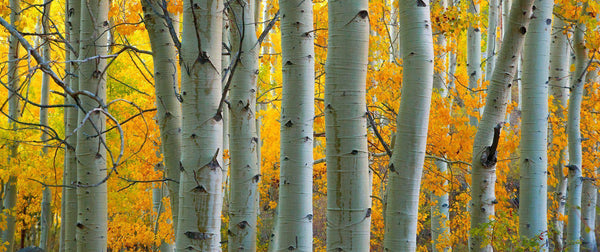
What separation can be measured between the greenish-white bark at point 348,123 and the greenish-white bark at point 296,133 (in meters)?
0.37

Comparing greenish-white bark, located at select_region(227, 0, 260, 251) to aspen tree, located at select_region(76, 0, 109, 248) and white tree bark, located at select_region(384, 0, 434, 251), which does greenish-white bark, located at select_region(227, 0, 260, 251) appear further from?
white tree bark, located at select_region(384, 0, 434, 251)

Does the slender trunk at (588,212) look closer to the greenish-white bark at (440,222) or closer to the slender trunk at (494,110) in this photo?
the greenish-white bark at (440,222)

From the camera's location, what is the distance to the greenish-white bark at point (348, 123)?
2.87m

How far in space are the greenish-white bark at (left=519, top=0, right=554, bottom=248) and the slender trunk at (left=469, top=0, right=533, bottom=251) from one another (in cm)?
31

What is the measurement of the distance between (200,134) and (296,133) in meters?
1.09

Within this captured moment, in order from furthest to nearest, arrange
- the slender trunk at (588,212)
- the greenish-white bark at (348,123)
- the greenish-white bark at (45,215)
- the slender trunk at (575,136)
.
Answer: the greenish-white bark at (45,215)
the slender trunk at (588,212)
the slender trunk at (575,136)
the greenish-white bark at (348,123)

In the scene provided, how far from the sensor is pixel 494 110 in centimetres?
441

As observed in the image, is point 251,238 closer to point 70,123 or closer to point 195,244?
point 70,123

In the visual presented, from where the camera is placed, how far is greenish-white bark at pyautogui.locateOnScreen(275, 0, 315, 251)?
3.25m

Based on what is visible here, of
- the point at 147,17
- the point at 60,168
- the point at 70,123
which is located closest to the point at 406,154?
the point at 147,17

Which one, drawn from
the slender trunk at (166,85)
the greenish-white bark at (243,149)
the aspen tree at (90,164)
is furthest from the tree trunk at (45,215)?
the slender trunk at (166,85)

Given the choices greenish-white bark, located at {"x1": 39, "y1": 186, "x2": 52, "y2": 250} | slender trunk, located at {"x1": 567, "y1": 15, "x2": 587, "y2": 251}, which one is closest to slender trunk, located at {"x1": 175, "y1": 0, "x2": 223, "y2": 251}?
slender trunk, located at {"x1": 567, "y1": 15, "x2": 587, "y2": 251}

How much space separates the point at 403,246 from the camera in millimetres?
3133

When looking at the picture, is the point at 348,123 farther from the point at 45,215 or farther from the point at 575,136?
the point at 45,215
